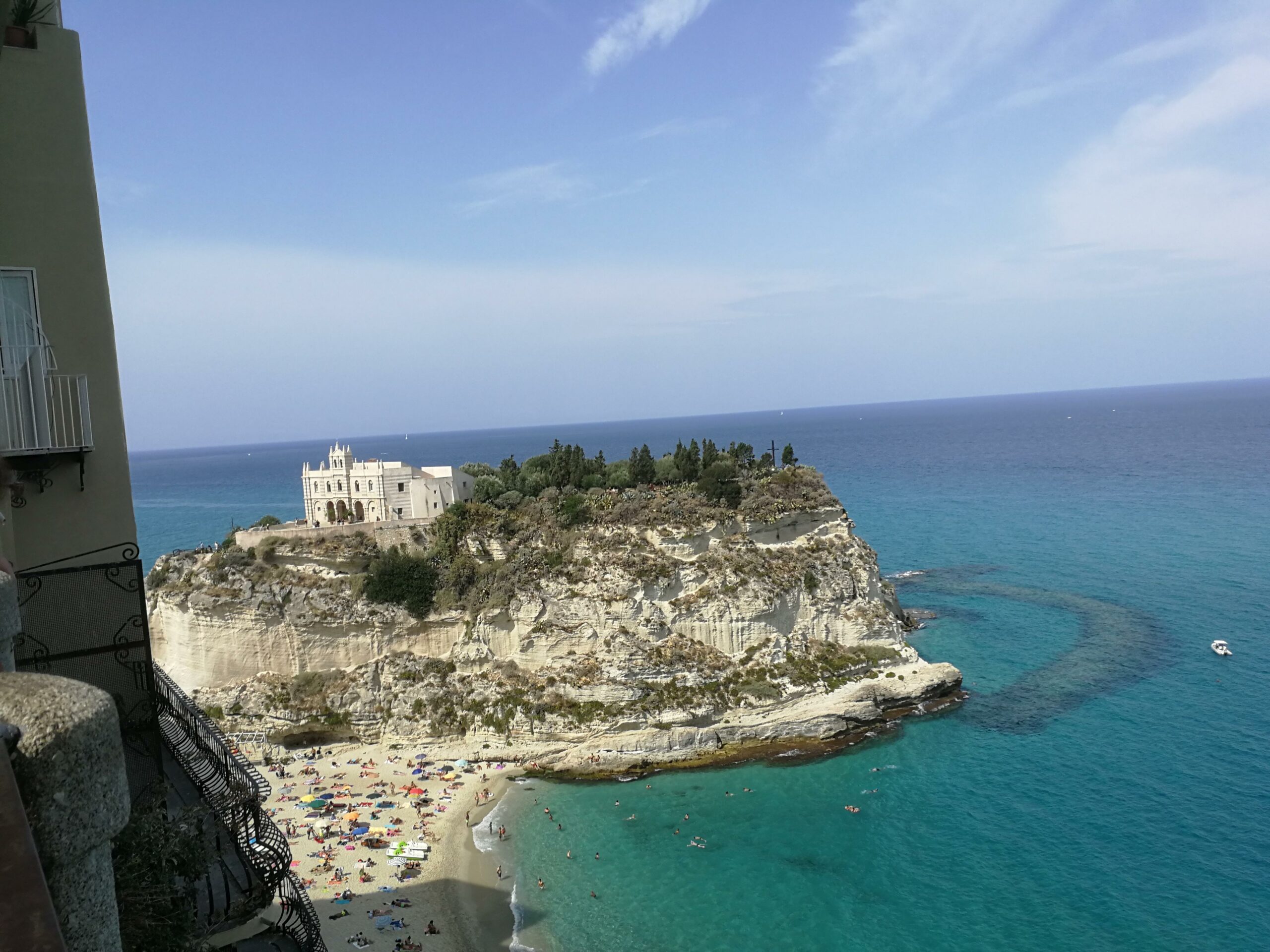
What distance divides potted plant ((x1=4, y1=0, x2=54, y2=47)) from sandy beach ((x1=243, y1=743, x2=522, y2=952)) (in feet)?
73.9

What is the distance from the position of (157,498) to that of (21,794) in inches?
6870

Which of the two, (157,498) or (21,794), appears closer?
(21,794)

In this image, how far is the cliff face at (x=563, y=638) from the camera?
113 feet

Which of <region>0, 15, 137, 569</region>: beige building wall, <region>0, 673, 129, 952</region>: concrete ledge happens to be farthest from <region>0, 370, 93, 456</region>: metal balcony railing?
<region>0, 673, 129, 952</region>: concrete ledge

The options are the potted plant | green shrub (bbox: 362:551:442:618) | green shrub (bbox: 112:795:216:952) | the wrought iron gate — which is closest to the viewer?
green shrub (bbox: 112:795:216:952)

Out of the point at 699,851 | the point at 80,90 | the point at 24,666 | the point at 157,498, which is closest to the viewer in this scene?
the point at 24,666

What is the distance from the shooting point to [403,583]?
3750cm

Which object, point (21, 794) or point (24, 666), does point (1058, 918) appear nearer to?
point (24, 666)

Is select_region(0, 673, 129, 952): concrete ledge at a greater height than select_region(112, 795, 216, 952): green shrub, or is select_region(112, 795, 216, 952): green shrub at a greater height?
select_region(0, 673, 129, 952): concrete ledge

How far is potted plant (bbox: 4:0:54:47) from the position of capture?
7910 millimetres

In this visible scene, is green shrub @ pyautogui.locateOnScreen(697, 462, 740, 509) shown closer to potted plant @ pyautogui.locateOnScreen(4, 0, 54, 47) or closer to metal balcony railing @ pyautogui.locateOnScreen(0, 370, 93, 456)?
metal balcony railing @ pyautogui.locateOnScreen(0, 370, 93, 456)

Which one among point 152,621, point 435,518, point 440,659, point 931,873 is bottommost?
point 931,873

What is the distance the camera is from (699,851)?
26781mm

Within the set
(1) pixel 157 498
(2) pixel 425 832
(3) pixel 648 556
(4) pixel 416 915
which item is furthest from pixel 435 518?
(1) pixel 157 498
